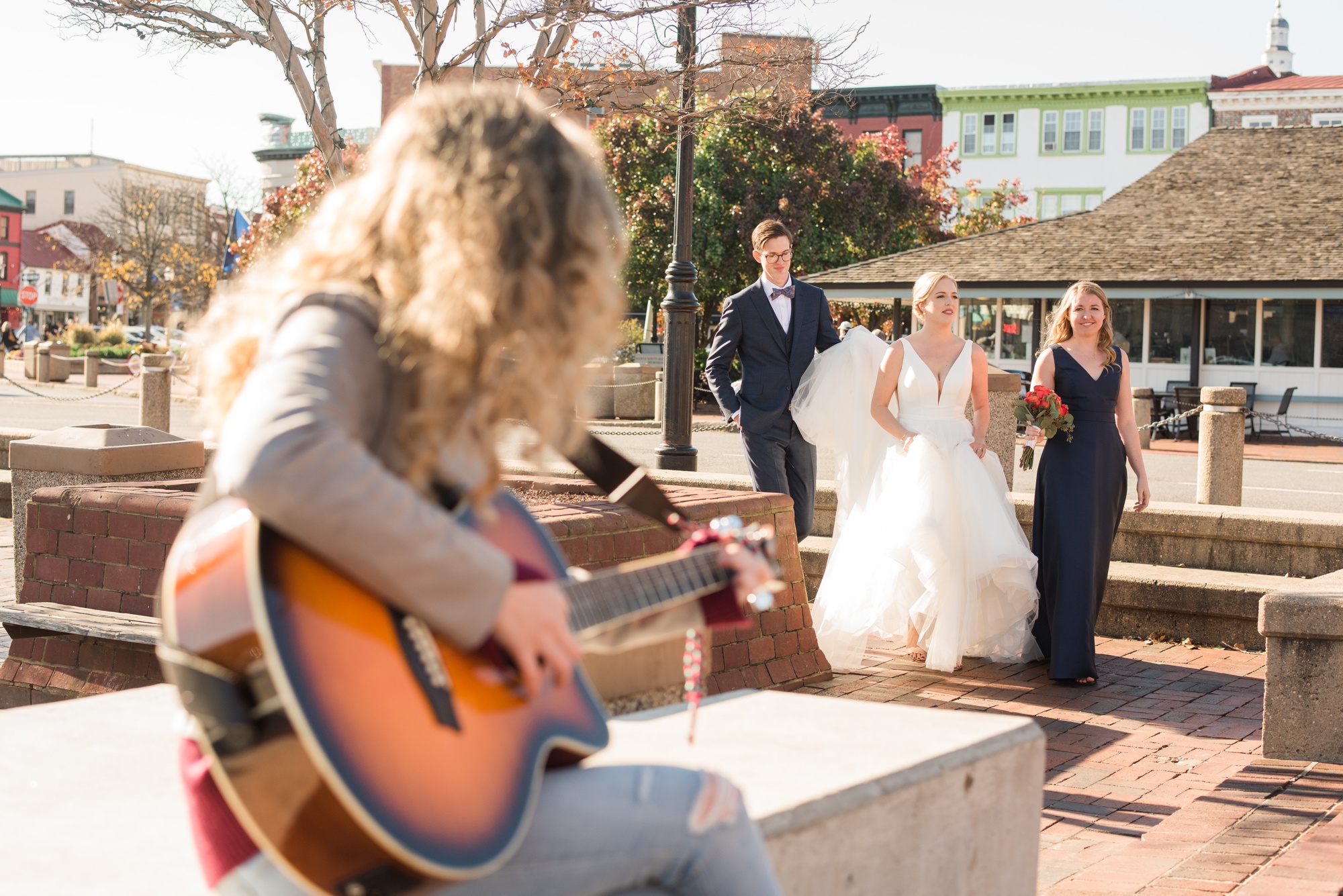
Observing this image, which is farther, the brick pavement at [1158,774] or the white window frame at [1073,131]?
the white window frame at [1073,131]

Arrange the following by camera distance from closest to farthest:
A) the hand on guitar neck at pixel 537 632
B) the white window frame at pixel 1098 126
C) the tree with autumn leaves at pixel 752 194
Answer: the hand on guitar neck at pixel 537 632 < the tree with autumn leaves at pixel 752 194 < the white window frame at pixel 1098 126

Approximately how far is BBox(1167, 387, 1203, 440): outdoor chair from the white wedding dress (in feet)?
57.5

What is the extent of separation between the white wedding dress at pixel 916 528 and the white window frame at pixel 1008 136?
2086 inches

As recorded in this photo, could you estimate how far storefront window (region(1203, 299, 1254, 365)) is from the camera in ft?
91.7

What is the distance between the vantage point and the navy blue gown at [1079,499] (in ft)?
22.5

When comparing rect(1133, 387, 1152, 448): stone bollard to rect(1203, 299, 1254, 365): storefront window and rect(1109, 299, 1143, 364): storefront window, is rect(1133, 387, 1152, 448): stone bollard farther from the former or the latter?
rect(1203, 299, 1254, 365): storefront window

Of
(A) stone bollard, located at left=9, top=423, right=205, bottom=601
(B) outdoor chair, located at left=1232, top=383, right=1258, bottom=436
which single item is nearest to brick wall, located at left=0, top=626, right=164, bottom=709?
(A) stone bollard, located at left=9, top=423, right=205, bottom=601

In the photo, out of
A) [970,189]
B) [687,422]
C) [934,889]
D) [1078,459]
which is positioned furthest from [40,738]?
[970,189]

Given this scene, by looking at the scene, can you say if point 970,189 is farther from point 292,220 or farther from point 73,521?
point 73,521

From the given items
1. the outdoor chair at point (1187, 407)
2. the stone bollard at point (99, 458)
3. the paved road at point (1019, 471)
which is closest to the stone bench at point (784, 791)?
the stone bollard at point (99, 458)

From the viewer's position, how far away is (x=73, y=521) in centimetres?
548

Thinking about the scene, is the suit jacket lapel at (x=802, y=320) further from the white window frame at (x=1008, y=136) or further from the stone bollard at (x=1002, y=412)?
the white window frame at (x=1008, y=136)

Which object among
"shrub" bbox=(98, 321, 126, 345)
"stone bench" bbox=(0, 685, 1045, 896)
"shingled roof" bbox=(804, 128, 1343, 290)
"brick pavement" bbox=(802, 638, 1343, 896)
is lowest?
"brick pavement" bbox=(802, 638, 1343, 896)

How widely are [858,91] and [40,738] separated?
6167cm
